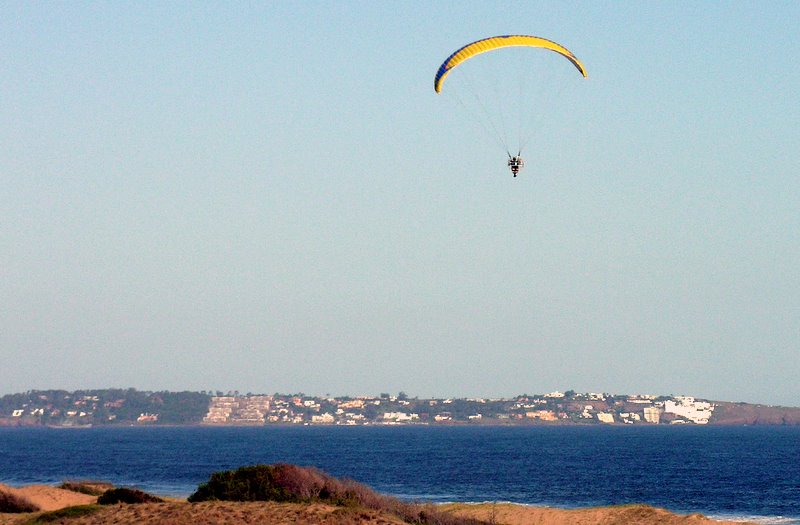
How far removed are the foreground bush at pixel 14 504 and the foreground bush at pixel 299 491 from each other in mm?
10996

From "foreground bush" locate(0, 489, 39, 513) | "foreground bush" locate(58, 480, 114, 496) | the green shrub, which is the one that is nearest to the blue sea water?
"foreground bush" locate(58, 480, 114, 496)

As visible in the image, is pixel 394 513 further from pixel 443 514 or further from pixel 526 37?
pixel 526 37

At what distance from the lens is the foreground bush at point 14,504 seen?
164ft

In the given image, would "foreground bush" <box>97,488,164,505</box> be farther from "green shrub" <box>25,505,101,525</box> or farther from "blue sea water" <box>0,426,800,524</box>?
"blue sea water" <box>0,426,800,524</box>

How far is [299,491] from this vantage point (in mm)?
42188

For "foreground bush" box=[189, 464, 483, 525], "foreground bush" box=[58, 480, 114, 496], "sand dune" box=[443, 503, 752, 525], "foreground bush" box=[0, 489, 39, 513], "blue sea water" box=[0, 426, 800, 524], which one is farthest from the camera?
"blue sea water" box=[0, 426, 800, 524]

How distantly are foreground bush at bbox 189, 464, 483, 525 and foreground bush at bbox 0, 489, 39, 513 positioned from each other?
10996 millimetres

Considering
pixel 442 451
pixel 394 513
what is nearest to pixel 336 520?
pixel 394 513

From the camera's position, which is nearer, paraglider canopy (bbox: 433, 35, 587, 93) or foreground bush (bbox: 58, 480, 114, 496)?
paraglider canopy (bbox: 433, 35, 587, 93)

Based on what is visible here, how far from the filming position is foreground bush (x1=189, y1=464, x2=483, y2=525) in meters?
41.1

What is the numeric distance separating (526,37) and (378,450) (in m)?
127

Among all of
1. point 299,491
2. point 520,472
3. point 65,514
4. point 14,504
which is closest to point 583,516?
point 299,491

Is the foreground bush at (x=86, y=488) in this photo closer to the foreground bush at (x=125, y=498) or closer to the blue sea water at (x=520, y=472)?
the blue sea water at (x=520, y=472)

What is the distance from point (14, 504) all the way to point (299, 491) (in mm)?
15688
